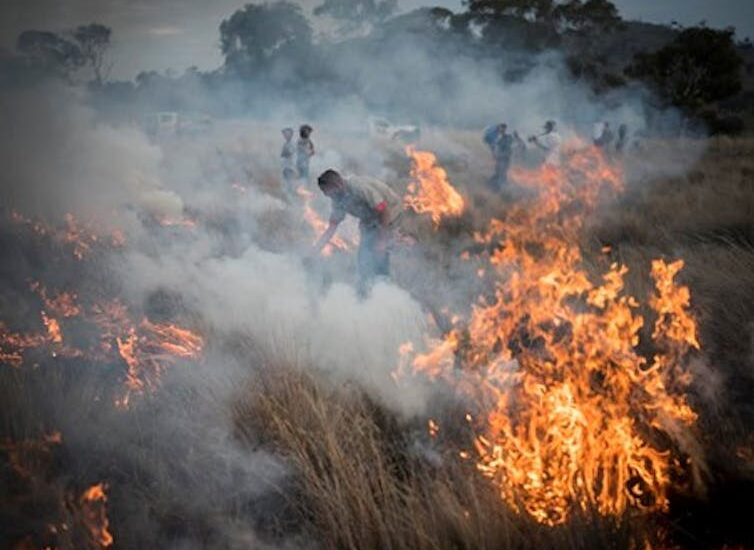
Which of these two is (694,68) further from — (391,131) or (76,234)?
(76,234)

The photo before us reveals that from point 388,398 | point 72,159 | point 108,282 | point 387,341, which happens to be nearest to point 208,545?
point 388,398

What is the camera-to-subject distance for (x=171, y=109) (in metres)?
25.5

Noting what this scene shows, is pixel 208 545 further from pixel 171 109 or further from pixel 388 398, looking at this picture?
pixel 171 109

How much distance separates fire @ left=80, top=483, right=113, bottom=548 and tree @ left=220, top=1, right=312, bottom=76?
801 inches

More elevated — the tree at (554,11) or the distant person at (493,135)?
the tree at (554,11)

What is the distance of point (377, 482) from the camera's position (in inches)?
104

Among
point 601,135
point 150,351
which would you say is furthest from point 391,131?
point 150,351

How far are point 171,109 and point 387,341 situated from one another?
2488 centimetres

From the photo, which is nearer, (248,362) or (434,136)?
(248,362)

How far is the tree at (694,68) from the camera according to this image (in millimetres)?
21734

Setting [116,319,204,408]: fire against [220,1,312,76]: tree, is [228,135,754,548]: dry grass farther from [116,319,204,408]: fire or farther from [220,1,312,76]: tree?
[220,1,312,76]: tree

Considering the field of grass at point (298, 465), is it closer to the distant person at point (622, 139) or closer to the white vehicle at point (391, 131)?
the distant person at point (622, 139)

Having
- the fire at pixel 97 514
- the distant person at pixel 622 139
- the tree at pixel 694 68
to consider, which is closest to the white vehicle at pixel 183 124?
→ the distant person at pixel 622 139

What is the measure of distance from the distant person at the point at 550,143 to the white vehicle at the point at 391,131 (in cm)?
1098
